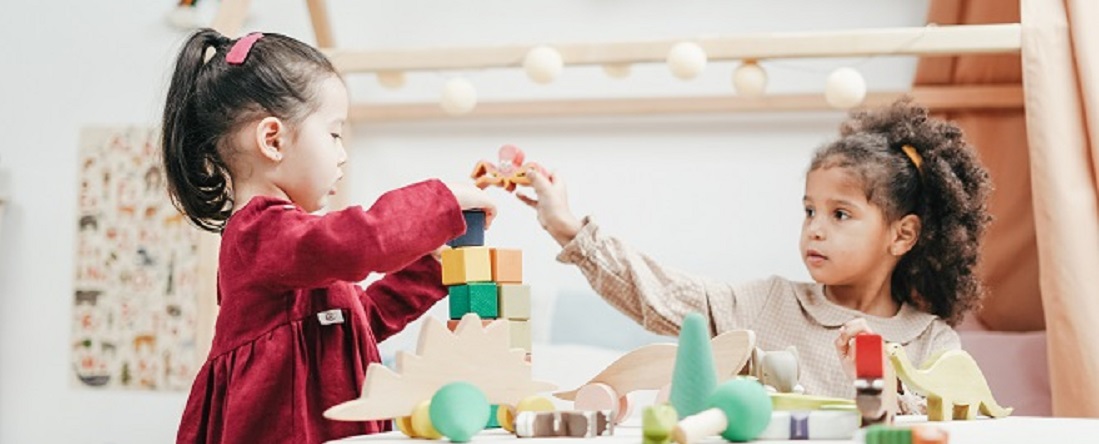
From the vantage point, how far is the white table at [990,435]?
72 cm

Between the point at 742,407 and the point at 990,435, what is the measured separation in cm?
17

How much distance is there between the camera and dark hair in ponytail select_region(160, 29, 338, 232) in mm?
1065

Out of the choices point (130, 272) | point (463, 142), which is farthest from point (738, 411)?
point (130, 272)

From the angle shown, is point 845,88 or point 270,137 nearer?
point 270,137

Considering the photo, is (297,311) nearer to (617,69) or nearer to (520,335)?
(520,335)

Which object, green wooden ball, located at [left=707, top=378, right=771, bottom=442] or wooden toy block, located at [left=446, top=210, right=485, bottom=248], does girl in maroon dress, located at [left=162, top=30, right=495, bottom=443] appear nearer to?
wooden toy block, located at [left=446, top=210, right=485, bottom=248]

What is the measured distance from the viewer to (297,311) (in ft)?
3.32

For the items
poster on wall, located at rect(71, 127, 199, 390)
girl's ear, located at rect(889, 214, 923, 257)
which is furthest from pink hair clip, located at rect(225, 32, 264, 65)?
poster on wall, located at rect(71, 127, 199, 390)

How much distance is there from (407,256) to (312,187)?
0.68 ft

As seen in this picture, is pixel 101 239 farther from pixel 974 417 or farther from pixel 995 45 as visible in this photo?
pixel 974 417

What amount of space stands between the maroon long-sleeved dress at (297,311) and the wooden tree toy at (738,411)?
29 centimetres

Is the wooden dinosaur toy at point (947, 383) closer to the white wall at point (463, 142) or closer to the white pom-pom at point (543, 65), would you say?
the white pom-pom at point (543, 65)

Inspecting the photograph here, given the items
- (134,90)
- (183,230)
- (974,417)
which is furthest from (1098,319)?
(134,90)

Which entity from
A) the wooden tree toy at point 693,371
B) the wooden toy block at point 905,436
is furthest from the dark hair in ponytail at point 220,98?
the wooden toy block at point 905,436
